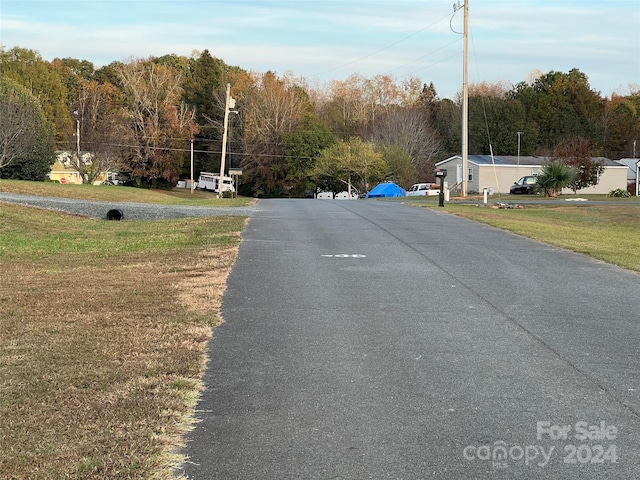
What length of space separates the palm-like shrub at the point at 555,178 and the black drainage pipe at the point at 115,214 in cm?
2239

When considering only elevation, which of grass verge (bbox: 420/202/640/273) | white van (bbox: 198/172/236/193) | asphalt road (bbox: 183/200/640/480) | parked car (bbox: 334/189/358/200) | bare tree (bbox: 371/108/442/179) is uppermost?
bare tree (bbox: 371/108/442/179)

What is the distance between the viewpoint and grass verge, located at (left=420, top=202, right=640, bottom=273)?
1520 cm

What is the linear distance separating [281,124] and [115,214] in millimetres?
47863

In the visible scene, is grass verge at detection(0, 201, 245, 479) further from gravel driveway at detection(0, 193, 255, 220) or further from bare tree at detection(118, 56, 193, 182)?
bare tree at detection(118, 56, 193, 182)

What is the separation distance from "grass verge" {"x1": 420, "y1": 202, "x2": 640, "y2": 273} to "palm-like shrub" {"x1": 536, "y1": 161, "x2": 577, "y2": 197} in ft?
18.2

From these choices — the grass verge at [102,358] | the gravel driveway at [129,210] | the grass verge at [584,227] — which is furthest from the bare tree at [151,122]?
the grass verge at [102,358]

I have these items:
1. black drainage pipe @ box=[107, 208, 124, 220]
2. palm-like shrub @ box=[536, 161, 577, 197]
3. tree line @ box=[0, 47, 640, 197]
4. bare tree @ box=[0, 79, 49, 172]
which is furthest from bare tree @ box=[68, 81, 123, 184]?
palm-like shrub @ box=[536, 161, 577, 197]

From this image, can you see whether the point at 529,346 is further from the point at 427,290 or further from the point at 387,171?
the point at 387,171

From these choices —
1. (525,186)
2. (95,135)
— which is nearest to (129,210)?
(525,186)

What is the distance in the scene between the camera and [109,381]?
219 inches

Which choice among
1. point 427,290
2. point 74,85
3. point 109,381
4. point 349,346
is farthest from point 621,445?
point 74,85

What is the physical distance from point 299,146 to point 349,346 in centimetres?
6572

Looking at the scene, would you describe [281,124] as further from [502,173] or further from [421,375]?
[421,375]

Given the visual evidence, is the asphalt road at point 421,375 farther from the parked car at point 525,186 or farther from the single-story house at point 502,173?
the single-story house at point 502,173
